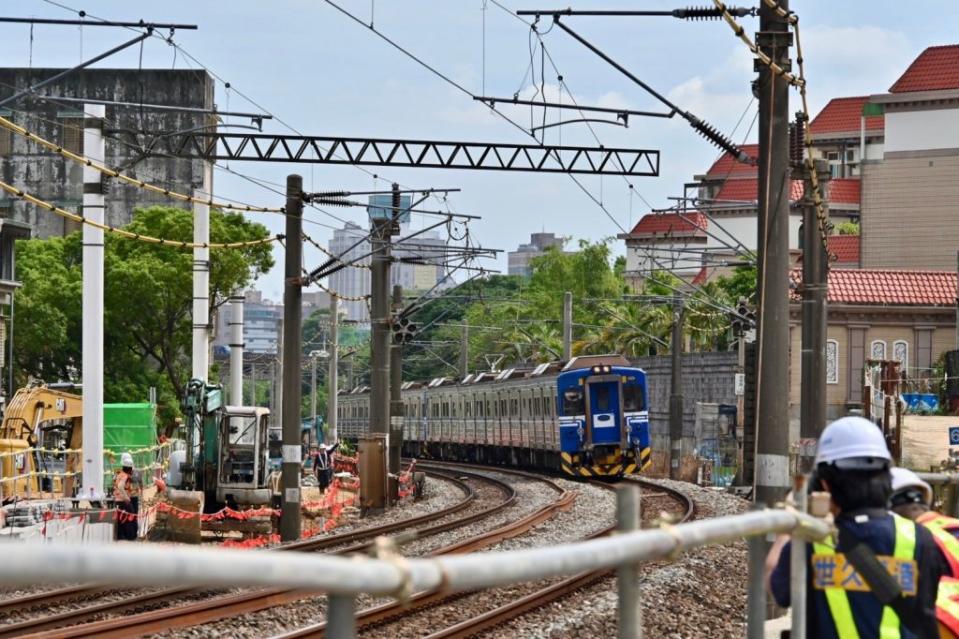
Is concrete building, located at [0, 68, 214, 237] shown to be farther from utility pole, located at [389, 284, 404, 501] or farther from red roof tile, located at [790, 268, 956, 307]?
utility pole, located at [389, 284, 404, 501]

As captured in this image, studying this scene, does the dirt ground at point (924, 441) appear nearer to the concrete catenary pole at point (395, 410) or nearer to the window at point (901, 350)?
the concrete catenary pole at point (395, 410)

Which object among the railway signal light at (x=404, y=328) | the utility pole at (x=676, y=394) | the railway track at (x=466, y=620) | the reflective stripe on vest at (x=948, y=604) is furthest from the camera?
the utility pole at (x=676, y=394)

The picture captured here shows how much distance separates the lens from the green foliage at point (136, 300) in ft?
169

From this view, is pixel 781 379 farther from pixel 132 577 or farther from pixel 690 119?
pixel 132 577

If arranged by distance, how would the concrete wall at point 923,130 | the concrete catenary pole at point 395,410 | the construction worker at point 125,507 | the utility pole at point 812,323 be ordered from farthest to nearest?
1. the concrete wall at point 923,130
2. the concrete catenary pole at point 395,410
3. the construction worker at point 125,507
4. the utility pole at point 812,323

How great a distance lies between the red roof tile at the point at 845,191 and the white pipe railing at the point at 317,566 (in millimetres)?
87859

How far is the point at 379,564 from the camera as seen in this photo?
10.5 feet

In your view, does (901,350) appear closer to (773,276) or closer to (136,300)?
(136,300)

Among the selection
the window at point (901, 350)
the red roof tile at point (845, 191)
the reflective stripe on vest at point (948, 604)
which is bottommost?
the reflective stripe on vest at point (948, 604)

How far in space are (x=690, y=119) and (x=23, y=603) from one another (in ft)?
28.0

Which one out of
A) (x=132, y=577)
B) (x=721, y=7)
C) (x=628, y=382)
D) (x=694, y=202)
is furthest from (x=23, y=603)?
(x=628, y=382)

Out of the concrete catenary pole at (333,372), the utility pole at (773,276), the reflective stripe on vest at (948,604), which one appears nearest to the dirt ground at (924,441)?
the utility pole at (773,276)

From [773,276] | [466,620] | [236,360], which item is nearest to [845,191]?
[236,360]

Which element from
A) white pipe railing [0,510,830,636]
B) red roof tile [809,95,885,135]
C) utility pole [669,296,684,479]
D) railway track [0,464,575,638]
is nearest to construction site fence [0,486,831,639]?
white pipe railing [0,510,830,636]
